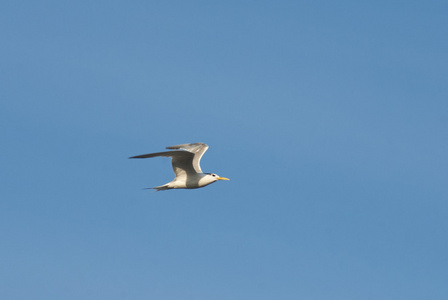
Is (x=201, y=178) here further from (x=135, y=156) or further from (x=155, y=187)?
(x=135, y=156)

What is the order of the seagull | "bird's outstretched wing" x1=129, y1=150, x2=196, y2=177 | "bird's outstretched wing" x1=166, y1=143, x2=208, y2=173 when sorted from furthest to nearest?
"bird's outstretched wing" x1=166, y1=143, x2=208, y2=173, the seagull, "bird's outstretched wing" x1=129, y1=150, x2=196, y2=177

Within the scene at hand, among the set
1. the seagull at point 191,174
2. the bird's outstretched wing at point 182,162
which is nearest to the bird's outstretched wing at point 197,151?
the seagull at point 191,174

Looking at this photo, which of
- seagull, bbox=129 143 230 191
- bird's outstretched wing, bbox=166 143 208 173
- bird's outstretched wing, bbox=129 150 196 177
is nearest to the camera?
bird's outstretched wing, bbox=129 150 196 177

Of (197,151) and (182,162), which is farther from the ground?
(197,151)

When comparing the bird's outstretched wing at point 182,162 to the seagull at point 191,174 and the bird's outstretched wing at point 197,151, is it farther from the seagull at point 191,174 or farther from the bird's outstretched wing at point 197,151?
the bird's outstretched wing at point 197,151

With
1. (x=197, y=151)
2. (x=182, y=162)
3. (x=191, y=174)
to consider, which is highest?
(x=197, y=151)

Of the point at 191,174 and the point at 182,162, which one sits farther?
the point at 191,174

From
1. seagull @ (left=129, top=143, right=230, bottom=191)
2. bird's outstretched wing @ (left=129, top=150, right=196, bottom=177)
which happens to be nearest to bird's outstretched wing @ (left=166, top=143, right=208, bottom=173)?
seagull @ (left=129, top=143, right=230, bottom=191)

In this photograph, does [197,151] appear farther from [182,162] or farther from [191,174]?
[191,174]

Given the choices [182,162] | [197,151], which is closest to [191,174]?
[182,162]

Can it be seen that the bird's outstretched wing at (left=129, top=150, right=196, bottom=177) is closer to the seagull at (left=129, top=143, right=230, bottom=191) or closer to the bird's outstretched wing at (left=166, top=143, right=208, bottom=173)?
the seagull at (left=129, top=143, right=230, bottom=191)

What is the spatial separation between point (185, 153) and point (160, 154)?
2298 mm

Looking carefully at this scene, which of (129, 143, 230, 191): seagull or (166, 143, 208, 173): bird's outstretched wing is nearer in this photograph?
(129, 143, 230, 191): seagull

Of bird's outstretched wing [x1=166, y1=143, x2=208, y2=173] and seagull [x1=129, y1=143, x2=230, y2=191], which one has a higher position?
bird's outstretched wing [x1=166, y1=143, x2=208, y2=173]
